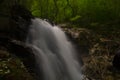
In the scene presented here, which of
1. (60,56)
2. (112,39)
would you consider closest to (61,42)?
(60,56)

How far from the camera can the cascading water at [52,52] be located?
1086 cm

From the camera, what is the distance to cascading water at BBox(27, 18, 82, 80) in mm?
10859

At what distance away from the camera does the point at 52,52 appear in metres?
13.0

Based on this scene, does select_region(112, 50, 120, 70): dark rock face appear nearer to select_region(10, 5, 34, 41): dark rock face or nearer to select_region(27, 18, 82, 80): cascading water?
select_region(27, 18, 82, 80): cascading water

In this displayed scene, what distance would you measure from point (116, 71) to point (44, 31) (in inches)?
173

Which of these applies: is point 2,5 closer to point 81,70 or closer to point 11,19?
point 11,19

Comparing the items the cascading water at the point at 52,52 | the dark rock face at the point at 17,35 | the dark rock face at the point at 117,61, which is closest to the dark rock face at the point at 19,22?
the dark rock face at the point at 17,35

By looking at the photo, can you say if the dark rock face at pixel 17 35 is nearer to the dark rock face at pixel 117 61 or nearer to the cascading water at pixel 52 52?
the cascading water at pixel 52 52

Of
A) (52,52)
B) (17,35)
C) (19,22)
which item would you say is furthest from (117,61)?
(19,22)

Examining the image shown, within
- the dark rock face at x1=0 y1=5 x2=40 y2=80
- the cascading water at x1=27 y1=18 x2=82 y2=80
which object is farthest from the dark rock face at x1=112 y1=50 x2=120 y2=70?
the dark rock face at x1=0 y1=5 x2=40 y2=80

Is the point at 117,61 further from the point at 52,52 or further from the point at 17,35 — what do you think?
the point at 17,35

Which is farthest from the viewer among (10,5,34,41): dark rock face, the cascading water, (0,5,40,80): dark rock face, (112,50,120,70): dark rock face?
(112,50,120,70): dark rock face

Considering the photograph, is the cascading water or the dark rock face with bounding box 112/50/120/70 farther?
the dark rock face with bounding box 112/50/120/70

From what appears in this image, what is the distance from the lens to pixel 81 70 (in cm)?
1270
